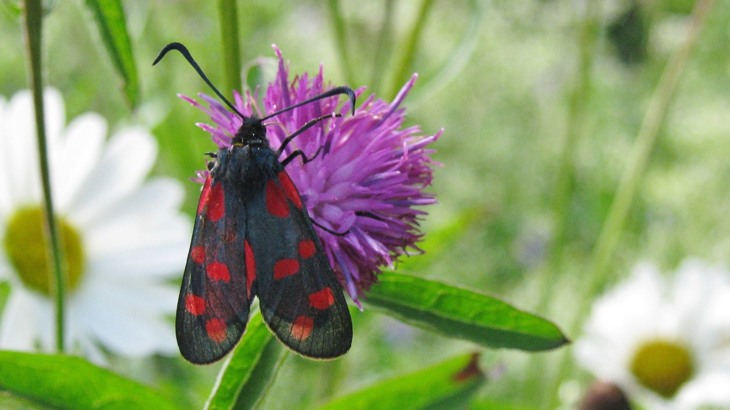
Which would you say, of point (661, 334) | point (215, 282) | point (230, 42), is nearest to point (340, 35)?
point (230, 42)


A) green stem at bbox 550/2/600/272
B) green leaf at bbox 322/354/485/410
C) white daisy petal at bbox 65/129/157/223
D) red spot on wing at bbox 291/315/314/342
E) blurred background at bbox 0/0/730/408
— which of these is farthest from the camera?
blurred background at bbox 0/0/730/408

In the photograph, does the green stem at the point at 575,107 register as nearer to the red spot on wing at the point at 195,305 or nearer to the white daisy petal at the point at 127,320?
the white daisy petal at the point at 127,320

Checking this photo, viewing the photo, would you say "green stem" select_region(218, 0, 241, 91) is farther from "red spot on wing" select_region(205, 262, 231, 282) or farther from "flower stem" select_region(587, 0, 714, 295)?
"flower stem" select_region(587, 0, 714, 295)

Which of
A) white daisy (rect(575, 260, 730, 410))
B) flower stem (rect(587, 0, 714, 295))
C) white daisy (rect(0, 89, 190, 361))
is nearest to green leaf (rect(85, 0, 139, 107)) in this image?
white daisy (rect(0, 89, 190, 361))

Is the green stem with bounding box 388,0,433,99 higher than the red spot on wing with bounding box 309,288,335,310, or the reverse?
the green stem with bounding box 388,0,433,99

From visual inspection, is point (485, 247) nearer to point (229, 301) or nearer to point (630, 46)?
point (630, 46)

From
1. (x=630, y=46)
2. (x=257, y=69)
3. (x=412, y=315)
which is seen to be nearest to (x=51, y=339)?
(x=257, y=69)
